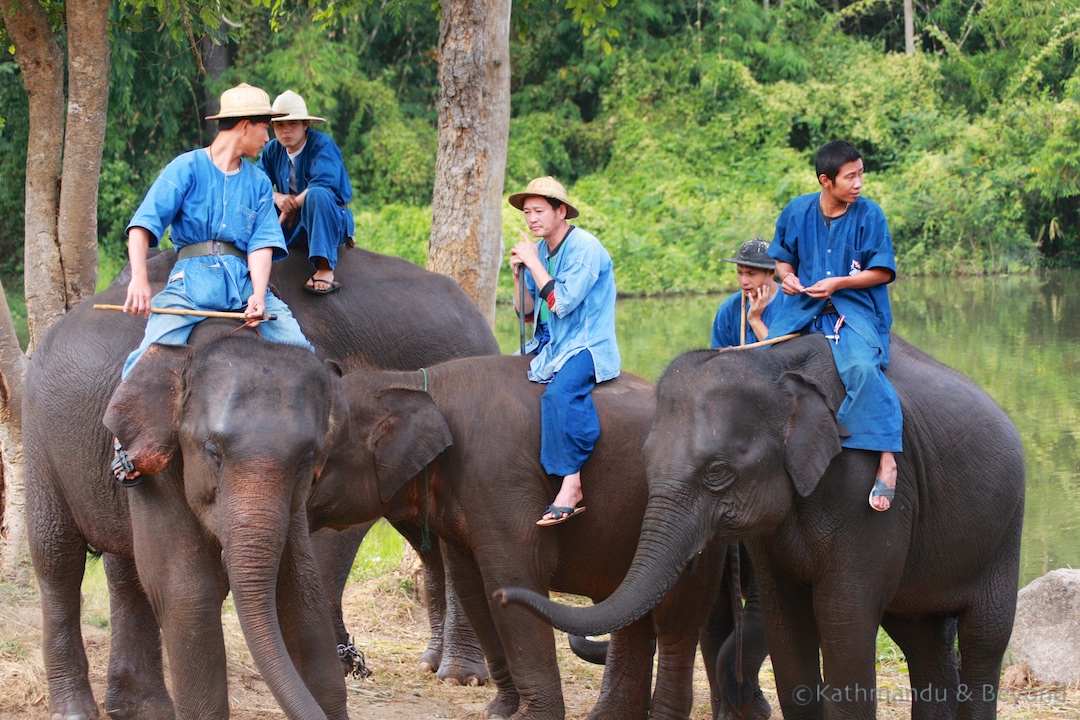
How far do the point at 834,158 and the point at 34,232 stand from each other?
158 inches

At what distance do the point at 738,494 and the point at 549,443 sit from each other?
0.87 metres

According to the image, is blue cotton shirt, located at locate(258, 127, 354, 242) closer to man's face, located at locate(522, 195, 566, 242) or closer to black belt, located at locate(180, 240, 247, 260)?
man's face, located at locate(522, 195, 566, 242)

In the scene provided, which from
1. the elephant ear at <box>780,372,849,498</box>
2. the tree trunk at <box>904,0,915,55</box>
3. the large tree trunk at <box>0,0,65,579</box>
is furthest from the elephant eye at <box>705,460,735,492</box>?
the tree trunk at <box>904,0,915,55</box>

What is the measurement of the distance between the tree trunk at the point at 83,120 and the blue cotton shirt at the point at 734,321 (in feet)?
9.94

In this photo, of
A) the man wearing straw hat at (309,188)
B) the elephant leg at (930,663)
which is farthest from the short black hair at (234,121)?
the elephant leg at (930,663)

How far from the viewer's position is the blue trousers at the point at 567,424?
5.00 metres

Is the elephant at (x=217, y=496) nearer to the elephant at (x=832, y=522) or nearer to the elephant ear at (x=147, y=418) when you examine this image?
the elephant ear at (x=147, y=418)

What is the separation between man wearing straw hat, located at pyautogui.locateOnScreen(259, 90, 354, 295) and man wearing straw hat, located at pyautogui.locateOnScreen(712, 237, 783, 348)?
1.76 meters

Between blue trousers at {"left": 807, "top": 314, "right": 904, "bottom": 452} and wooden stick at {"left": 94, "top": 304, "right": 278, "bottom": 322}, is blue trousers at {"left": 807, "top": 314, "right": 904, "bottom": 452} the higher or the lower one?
the lower one

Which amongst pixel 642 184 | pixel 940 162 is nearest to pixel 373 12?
pixel 642 184

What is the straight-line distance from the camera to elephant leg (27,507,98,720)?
498 cm

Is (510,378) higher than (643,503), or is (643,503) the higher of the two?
(510,378)

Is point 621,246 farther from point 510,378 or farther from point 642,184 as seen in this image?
point 510,378

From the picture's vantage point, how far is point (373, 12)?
26844 millimetres
